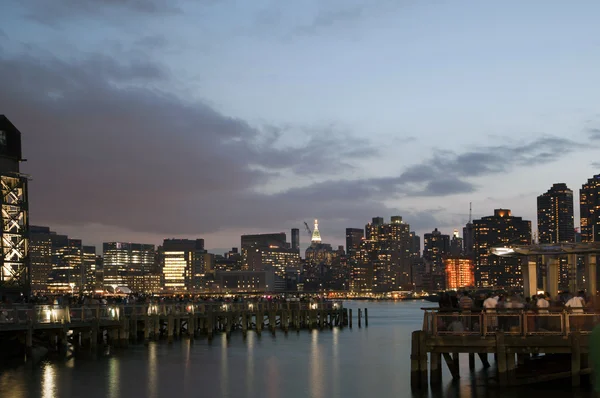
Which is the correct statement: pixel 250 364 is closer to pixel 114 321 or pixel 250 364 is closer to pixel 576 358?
pixel 114 321

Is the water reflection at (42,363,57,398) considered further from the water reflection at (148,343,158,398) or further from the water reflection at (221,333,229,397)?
the water reflection at (221,333,229,397)

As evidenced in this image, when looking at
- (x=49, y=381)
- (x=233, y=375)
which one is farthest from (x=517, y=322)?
(x=49, y=381)

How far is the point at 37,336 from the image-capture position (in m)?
51.0

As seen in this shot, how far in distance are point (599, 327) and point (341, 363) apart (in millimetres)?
45463

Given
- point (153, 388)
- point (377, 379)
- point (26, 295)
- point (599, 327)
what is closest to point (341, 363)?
point (377, 379)

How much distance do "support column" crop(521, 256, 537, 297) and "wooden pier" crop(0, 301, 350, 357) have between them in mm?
26606

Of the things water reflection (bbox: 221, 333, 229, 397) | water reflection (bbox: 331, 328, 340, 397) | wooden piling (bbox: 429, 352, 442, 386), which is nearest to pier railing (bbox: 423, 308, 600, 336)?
wooden piling (bbox: 429, 352, 442, 386)

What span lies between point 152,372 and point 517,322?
73.8 ft

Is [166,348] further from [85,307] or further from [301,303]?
[301,303]

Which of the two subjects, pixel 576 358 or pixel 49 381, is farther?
pixel 49 381

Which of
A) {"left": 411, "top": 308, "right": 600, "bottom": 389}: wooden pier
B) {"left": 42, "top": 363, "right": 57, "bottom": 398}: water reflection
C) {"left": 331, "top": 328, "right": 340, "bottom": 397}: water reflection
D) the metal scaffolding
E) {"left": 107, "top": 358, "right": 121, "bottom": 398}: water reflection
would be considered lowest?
{"left": 331, "top": 328, "right": 340, "bottom": 397}: water reflection

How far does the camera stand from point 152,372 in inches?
1746

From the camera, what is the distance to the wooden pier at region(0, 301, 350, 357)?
46.9 meters

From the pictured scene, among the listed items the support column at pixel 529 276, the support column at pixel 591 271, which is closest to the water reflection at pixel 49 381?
the support column at pixel 529 276
